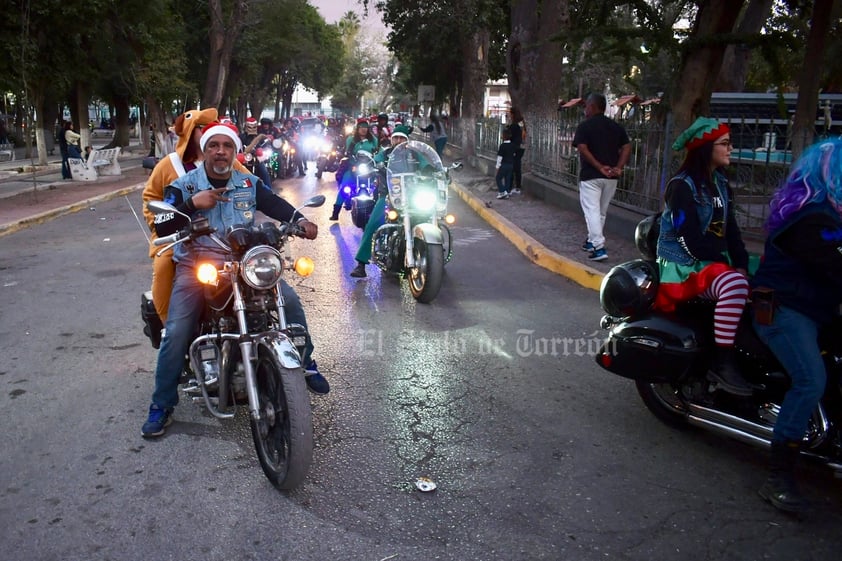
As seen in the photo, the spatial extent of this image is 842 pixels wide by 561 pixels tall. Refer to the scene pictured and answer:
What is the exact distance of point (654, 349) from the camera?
3.80 meters

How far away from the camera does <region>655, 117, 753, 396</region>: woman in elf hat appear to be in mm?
3719

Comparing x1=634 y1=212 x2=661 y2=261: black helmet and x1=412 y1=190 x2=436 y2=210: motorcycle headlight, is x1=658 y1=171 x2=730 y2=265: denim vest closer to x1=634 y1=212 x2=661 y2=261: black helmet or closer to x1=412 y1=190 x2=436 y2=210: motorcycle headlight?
x1=634 y1=212 x2=661 y2=261: black helmet

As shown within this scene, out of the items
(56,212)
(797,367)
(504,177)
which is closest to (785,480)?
(797,367)

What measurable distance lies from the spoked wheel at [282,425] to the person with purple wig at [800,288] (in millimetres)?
2148

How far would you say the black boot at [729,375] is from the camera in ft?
11.9

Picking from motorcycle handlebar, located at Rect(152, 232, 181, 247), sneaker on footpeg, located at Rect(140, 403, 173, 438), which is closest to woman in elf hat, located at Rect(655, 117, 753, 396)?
motorcycle handlebar, located at Rect(152, 232, 181, 247)

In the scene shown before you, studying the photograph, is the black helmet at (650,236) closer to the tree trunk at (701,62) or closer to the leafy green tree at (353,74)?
the tree trunk at (701,62)

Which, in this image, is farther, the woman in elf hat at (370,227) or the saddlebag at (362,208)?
the saddlebag at (362,208)

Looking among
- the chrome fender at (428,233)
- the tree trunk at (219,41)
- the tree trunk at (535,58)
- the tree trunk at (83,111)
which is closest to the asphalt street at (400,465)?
the chrome fender at (428,233)

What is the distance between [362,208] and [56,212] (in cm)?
791

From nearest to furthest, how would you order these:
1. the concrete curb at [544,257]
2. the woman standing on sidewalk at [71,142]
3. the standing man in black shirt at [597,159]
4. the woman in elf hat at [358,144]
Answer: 1. the concrete curb at [544,257]
2. the standing man in black shirt at [597,159]
3. the woman in elf hat at [358,144]
4. the woman standing on sidewalk at [71,142]

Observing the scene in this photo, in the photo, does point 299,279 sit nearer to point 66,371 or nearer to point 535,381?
point 66,371

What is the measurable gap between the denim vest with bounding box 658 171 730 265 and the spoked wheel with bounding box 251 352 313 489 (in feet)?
6.93

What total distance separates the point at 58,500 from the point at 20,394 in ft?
5.34
